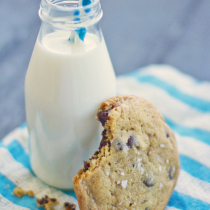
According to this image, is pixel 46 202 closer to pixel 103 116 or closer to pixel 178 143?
pixel 103 116

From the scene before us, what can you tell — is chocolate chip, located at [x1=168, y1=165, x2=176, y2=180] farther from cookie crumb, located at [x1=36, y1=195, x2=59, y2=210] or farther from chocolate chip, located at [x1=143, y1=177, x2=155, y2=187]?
cookie crumb, located at [x1=36, y1=195, x2=59, y2=210]

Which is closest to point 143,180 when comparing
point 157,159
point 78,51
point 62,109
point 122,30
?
point 157,159

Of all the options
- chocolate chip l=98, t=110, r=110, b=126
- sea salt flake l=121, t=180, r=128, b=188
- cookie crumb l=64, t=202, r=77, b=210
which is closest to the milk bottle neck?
chocolate chip l=98, t=110, r=110, b=126

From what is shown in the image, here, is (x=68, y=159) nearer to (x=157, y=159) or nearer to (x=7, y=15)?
(x=157, y=159)

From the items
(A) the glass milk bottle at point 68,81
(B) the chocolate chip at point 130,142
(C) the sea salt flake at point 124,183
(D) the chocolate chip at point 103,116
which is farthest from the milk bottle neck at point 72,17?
(C) the sea salt flake at point 124,183

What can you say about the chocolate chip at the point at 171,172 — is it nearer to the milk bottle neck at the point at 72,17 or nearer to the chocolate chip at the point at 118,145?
the chocolate chip at the point at 118,145
